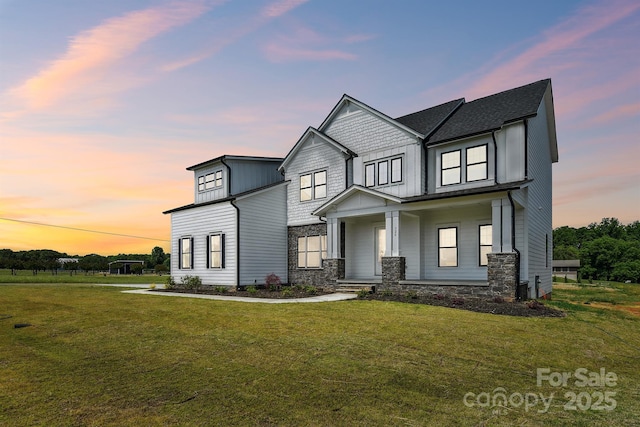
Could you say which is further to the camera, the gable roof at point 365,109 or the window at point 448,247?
the gable roof at point 365,109

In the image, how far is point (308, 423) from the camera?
476 centimetres

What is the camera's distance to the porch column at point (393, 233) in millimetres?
18656

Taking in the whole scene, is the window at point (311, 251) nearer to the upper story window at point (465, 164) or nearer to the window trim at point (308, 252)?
the window trim at point (308, 252)

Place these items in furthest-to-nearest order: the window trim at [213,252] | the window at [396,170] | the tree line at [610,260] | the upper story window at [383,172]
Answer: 1. the tree line at [610,260]
2. the window trim at [213,252]
3. the upper story window at [383,172]
4. the window at [396,170]

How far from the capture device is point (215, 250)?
22.9m

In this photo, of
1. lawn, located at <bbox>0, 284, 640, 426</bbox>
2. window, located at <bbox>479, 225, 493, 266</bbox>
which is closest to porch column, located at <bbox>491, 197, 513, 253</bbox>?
window, located at <bbox>479, 225, 493, 266</bbox>

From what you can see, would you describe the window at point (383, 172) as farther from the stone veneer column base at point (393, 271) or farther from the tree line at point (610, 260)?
the tree line at point (610, 260)

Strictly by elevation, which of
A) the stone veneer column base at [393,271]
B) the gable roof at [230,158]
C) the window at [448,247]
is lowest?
the stone veneer column base at [393,271]

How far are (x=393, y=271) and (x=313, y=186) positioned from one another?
7480mm

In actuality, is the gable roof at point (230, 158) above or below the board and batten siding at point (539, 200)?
above

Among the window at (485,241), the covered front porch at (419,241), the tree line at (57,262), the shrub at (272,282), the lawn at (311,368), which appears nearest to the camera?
the lawn at (311,368)

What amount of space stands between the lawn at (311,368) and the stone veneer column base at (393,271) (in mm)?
5673

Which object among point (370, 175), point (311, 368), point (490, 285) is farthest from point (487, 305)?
point (370, 175)

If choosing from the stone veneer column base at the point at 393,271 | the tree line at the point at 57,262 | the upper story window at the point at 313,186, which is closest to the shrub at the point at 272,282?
the upper story window at the point at 313,186
